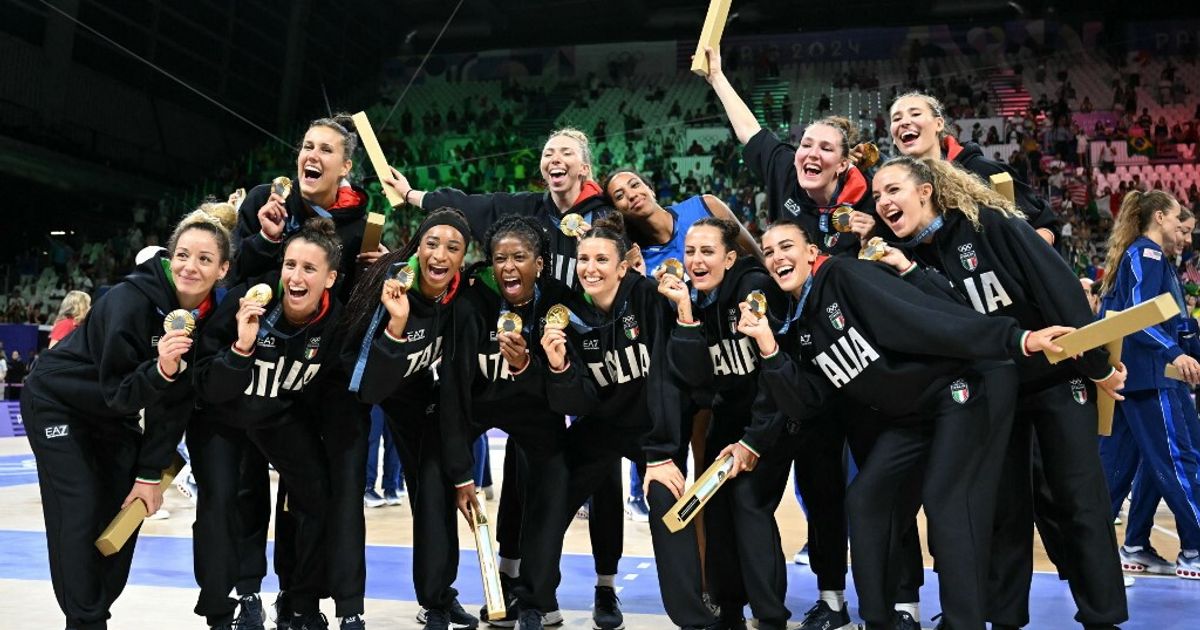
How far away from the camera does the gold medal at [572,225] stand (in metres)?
4.97

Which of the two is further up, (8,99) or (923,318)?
(8,99)

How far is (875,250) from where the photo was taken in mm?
4055

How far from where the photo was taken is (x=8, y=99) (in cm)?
1973

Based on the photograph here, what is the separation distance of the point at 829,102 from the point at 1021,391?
21.8 meters

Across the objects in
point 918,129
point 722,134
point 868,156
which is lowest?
point 868,156

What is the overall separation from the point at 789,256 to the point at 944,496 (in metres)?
1.12

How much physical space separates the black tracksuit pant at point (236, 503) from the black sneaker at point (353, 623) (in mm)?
235

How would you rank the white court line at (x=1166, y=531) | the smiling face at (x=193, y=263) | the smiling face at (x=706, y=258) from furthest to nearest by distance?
the white court line at (x=1166, y=531)
the smiling face at (x=706, y=258)
the smiling face at (x=193, y=263)

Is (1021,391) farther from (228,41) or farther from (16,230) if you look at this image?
(228,41)

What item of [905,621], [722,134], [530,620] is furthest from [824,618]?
[722,134]

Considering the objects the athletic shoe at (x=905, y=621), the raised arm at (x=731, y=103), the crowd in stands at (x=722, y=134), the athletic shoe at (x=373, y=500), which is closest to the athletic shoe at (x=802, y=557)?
the athletic shoe at (x=905, y=621)

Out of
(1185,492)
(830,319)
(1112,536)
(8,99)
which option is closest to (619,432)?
(830,319)

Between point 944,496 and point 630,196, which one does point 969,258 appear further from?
point 630,196

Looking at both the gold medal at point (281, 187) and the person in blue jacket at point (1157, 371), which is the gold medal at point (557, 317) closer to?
the gold medal at point (281, 187)
